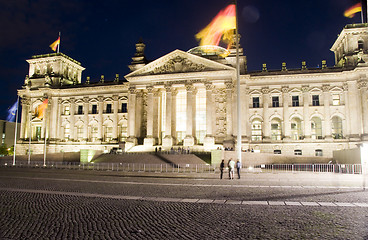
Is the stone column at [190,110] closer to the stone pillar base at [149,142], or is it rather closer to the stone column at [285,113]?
the stone pillar base at [149,142]

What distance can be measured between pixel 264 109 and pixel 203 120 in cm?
1253

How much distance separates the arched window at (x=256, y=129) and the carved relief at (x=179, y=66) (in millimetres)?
15633

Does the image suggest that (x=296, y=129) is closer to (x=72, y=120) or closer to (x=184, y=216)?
(x=72, y=120)

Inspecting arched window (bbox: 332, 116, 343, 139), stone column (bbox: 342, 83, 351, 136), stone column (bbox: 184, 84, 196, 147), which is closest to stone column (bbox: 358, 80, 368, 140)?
stone column (bbox: 342, 83, 351, 136)

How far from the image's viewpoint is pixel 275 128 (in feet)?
198

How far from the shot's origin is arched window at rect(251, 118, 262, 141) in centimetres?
6019

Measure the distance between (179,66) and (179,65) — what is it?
19 centimetres

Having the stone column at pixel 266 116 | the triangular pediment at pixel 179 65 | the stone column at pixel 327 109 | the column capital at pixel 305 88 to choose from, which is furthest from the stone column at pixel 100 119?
the stone column at pixel 327 109

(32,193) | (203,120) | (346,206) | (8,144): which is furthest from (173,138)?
(8,144)

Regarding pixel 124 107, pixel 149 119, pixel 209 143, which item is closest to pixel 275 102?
pixel 209 143

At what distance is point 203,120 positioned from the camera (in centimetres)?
6203

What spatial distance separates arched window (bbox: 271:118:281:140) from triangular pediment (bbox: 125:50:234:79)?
612 inches

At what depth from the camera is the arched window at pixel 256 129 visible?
6019 cm

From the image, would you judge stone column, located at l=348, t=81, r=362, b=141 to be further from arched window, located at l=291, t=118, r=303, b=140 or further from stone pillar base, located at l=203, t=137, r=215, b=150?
stone pillar base, located at l=203, t=137, r=215, b=150
